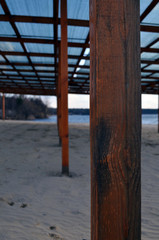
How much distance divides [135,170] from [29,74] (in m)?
12.4

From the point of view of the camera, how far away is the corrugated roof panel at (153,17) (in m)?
4.80

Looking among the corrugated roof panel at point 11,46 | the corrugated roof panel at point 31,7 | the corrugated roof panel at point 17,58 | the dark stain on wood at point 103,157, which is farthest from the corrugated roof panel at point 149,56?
the dark stain on wood at point 103,157

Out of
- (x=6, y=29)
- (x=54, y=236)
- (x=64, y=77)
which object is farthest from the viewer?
(x=6, y=29)

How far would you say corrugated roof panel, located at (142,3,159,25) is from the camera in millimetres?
4798

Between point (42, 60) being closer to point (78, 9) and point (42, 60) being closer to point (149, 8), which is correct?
point (78, 9)

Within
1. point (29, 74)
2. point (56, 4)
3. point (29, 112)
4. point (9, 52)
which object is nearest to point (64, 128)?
point (56, 4)

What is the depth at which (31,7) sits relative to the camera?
4883mm

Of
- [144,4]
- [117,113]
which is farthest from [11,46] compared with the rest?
[117,113]

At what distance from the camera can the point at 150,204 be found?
9.60ft

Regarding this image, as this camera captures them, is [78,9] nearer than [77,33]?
Yes

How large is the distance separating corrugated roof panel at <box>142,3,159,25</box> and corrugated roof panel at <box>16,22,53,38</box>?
298 cm

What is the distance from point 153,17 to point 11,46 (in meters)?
5.64

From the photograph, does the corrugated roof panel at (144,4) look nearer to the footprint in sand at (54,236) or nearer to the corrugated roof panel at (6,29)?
the corrugated roof panel at (6,29)

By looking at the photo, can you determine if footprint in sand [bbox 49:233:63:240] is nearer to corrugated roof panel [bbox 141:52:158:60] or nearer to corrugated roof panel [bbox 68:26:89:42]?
corrugated roof panel [bbox 68:26:89:42]
